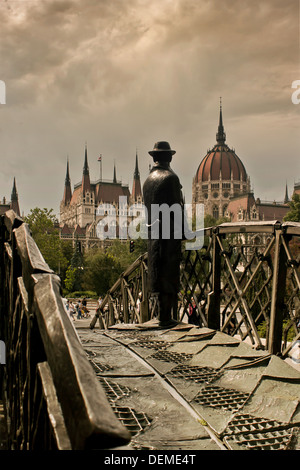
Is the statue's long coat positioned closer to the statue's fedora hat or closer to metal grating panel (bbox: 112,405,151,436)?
the statue's fedora hat

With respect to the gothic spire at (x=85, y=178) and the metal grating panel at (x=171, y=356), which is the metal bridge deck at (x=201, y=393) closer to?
the metal grating panel at (x=171, y=356)

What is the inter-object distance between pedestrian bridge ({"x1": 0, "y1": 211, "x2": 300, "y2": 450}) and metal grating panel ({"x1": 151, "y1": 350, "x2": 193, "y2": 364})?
0.03 ft

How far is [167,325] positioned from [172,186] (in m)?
1.84

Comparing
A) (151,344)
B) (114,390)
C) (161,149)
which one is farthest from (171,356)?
(161,149)

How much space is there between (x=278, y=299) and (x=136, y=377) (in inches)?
72.3

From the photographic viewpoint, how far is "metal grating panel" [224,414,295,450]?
2.29 metres

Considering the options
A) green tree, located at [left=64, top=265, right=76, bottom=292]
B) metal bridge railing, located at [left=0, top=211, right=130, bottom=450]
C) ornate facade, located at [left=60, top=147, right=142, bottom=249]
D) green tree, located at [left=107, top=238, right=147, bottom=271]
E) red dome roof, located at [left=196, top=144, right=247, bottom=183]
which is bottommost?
green tree, located at [left=64, top=265, right=76, bottom=292]

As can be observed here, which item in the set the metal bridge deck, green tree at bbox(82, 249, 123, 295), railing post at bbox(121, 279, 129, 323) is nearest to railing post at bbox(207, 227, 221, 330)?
the metal bridge deck

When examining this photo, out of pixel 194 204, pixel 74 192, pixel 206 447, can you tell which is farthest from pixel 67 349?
pixel 74 192

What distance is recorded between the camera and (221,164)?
416 ft

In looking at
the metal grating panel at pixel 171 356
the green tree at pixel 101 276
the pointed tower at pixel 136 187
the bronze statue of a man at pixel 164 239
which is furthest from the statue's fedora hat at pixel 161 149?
the pointed tower at pixel 136 187

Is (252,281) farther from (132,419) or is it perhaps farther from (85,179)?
(85,179)

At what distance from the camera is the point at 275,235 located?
4.45 metres
